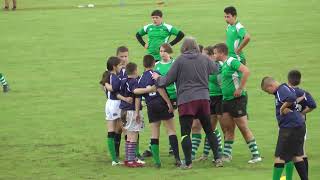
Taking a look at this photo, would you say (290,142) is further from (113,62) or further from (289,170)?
(113,62)

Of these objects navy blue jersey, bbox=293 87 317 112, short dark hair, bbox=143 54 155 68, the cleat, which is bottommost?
the cleat

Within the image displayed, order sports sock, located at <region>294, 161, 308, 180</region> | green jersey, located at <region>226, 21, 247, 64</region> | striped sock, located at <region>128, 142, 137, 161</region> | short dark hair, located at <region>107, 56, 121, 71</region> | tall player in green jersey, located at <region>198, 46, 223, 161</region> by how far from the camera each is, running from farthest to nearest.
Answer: green jersey, located at <region>226, 21, 247, 64</region> → tall player in green jersey, located at <region>198, 46, 223, 161</region> → short dark hair, located at <region>107, 56, 121, 71</region> → striped sock, located at <region>128, 142, 137, 161</region> → sports sock, located at <region>294, 161, 308, 180</region>

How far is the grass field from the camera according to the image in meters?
14.9

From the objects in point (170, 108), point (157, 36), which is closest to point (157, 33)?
point (157, 36)

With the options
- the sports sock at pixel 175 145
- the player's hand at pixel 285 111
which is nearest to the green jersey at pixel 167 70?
the sports sock at pixel 175 145

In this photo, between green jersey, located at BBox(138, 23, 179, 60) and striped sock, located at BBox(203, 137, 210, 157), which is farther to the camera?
green jersey, located at BBox(138, 23, 179, 60)

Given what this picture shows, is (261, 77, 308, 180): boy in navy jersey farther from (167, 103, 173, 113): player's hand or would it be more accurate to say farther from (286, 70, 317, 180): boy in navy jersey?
(167, 103, 173, 113): player's hand

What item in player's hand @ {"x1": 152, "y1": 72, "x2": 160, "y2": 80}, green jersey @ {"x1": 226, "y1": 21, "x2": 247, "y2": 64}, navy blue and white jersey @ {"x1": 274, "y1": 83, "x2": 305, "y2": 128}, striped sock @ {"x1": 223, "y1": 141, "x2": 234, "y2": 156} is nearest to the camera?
navy blue and white jersey @ {"x1": 274, "y1": 83, "x2": 305, "y2": 128}

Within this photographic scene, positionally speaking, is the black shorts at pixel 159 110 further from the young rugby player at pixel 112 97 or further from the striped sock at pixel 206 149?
the striped sock at pixel 206 149

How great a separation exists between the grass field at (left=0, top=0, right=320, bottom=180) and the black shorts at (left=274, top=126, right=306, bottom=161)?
3.85 feet

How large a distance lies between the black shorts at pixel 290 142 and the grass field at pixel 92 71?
117 centimetres

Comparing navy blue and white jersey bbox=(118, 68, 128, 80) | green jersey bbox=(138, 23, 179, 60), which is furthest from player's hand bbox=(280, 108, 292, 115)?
green jersey bbox=(138, 23, 179, 60)

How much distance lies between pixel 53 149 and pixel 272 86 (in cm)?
575

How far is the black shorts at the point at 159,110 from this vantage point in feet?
47.2
